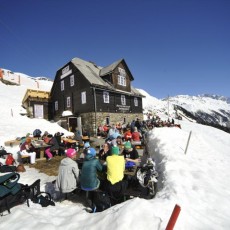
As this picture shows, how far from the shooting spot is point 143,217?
346cm

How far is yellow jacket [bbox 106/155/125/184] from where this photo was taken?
17.9 feet

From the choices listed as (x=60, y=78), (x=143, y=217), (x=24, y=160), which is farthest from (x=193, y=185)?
(x=60, y=78)

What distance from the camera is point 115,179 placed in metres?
5.43

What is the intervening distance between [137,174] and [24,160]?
26.7 ft

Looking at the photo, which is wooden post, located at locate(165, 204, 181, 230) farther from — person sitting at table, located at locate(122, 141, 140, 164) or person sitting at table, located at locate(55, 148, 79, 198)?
person sitting at table, located at locate(122, 141, 140, 164)

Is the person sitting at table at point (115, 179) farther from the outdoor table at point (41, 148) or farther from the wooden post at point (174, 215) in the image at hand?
the outdoor table at point (41, 148)

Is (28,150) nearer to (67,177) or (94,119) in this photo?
(67,177)

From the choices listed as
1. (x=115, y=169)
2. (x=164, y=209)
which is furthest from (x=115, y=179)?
(x=164, y=209)

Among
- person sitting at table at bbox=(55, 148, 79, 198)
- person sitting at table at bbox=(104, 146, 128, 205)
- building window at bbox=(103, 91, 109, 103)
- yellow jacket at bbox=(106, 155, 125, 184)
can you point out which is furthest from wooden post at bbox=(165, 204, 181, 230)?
building window at bbox=(103, 91, 109, 103)

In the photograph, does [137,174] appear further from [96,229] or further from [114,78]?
[114,78]

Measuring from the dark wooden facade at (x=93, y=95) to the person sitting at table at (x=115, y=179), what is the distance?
62.5 feet

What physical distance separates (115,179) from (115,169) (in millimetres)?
279

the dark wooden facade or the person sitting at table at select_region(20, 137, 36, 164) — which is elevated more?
the dark wooden facade

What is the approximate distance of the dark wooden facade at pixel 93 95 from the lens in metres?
25.3
